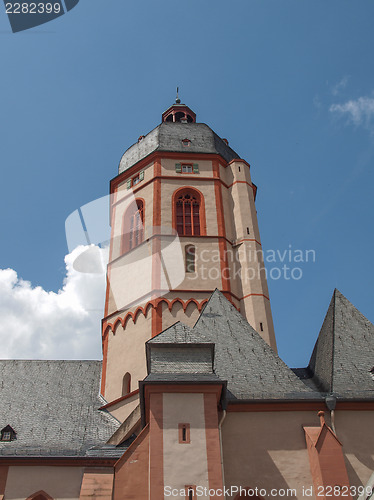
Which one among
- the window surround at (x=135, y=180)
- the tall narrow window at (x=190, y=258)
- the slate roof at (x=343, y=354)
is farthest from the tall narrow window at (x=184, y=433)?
the window surround at (x=135, y=180)

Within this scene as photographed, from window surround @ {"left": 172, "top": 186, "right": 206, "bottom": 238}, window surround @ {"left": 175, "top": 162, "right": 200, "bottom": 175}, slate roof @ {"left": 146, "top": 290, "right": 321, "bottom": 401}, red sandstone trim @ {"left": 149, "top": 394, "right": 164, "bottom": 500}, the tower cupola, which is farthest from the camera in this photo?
the tower cupola

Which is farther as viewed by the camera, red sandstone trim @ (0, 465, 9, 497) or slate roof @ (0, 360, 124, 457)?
slate roof @ (0, 360, 124, 457)

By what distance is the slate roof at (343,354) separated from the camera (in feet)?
44.4

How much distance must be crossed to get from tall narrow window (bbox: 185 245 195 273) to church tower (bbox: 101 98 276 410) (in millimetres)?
46

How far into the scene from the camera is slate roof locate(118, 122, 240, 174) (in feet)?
84.4

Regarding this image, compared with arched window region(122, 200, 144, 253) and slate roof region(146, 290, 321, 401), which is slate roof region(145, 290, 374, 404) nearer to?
slate roof region(146, 290, 321, 401)

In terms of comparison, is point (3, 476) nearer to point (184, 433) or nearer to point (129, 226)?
point (184, 433)

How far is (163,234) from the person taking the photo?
72.1 ft

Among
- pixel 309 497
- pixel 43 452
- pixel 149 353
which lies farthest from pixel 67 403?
pixel 309 497

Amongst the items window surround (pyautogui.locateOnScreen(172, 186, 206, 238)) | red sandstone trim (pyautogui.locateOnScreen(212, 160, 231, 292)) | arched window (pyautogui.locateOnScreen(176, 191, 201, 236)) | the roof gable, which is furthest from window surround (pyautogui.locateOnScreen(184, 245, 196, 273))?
the roof gable

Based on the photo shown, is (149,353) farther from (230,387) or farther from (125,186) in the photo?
(125,186)

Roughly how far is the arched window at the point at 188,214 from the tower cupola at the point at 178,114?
9366 mm

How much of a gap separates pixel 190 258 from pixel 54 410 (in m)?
7.71

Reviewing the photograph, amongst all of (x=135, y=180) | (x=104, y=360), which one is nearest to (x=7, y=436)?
(x=104, y=360)
